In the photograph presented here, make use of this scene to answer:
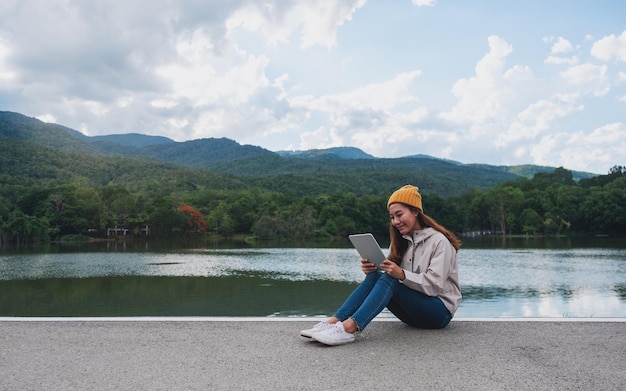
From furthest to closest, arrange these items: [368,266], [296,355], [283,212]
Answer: [283,212] → [368,266] → [296,355]

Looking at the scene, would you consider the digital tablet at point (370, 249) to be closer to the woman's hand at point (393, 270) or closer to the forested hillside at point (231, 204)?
the woman's hand at point (393, 270)

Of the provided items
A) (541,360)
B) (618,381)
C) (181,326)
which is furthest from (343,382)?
(181,326)

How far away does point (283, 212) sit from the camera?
7106cm

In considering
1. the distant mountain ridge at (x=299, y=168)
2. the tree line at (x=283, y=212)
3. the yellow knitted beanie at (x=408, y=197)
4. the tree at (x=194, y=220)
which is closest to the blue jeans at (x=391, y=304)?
the yellow knitted beanie at (x=408, y=197)

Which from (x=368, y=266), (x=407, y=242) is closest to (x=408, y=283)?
(x=368, y=266)

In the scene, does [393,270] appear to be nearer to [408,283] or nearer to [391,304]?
[408,283]

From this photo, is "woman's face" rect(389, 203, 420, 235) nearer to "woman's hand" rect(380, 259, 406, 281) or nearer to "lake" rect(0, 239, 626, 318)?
"woman's hand" rect(380, 259, 406, 281)

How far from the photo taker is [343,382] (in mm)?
2727

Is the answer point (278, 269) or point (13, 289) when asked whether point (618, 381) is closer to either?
point (13, 289)

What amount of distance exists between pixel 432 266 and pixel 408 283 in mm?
207

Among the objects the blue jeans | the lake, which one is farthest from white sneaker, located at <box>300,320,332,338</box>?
the lake

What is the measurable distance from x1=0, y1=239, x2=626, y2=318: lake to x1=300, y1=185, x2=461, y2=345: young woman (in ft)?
22.8

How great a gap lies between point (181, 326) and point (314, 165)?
13830 centimetres

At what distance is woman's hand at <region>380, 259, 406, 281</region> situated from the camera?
3449 millimetres
